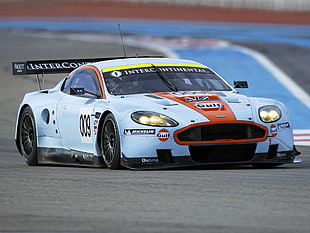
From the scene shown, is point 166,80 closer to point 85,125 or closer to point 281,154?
point 85,125

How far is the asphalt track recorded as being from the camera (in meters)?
5.12

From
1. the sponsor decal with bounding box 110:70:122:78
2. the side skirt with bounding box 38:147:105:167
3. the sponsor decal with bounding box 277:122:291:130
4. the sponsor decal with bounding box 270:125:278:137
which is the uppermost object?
the sponsor decal with bounding box 110:70:122:78

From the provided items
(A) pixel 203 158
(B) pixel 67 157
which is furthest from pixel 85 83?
(A) pixel 203 158

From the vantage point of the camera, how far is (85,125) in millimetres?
9109

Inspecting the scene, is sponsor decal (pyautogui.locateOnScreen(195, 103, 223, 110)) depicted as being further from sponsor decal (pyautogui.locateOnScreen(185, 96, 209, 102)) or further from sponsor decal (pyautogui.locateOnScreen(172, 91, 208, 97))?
sponsor decal (pyautogui.locateOnScreen(172, 91, 208, 97))

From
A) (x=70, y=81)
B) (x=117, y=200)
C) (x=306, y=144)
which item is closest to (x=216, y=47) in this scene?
(x=306, y=144)

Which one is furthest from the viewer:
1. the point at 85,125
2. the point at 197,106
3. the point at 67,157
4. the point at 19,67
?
the point at 19,67

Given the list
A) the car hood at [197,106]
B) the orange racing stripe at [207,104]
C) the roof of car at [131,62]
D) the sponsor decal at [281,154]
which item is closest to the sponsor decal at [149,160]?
the car hood at [197,106]

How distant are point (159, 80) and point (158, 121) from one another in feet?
3.75

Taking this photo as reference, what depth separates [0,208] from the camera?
582 centimetres

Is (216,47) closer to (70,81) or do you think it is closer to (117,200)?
(70,81)

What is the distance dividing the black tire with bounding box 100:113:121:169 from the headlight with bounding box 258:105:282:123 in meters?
1.32

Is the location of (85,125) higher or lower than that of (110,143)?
higher

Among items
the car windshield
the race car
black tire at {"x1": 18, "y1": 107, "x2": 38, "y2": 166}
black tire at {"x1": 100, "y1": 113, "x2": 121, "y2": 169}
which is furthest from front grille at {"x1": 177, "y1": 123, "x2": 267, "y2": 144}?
black tire at {"x1": 18, "y1": 107, "x2": 38, "y2": 166}
